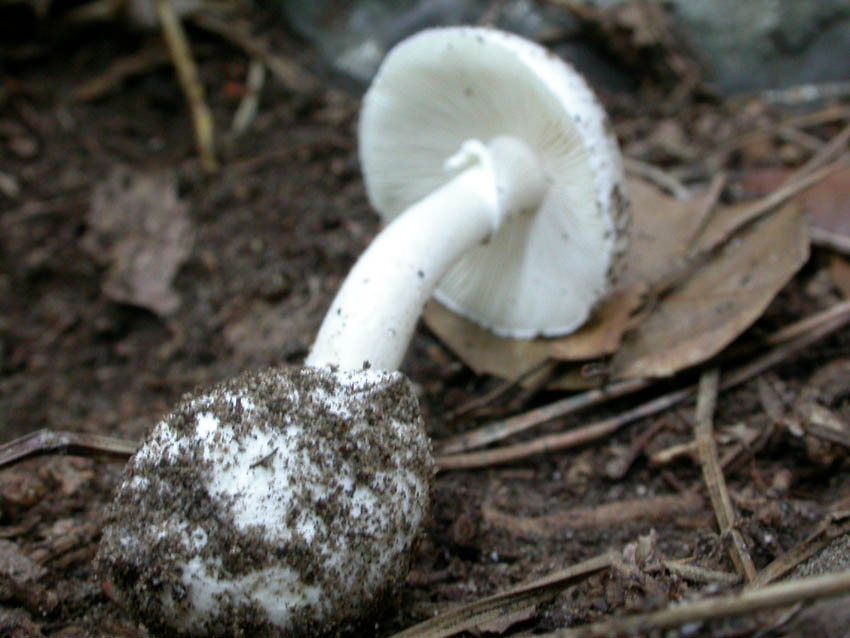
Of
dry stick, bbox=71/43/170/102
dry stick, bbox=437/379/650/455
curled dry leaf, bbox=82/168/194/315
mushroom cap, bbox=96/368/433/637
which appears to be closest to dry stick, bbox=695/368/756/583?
dry stick, bbox=437/379/650/455

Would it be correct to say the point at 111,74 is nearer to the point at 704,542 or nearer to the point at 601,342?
the point at 601,342

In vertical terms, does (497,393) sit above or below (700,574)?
below

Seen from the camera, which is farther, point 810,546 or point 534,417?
point 534,417

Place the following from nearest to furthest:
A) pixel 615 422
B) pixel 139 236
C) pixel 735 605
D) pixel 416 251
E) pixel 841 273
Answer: pixel 735 605 → pixel 416 251 → pixel 615 422 → pixel 841 273 → pixel 139 236

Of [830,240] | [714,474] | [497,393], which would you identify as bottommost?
[497,393]

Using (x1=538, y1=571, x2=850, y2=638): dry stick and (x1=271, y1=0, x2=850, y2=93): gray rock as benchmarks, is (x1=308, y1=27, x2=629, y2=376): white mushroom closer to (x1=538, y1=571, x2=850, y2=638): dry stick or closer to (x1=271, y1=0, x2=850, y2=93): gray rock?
(x1=538, y1=571, x2=850, y2=638): dry stick

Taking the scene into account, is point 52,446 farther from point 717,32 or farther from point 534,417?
point 717,32

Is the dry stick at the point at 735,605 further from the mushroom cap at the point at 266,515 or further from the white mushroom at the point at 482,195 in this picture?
the white mushroom at the point at 482,195

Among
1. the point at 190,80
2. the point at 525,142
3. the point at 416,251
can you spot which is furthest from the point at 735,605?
the point at 190,80
